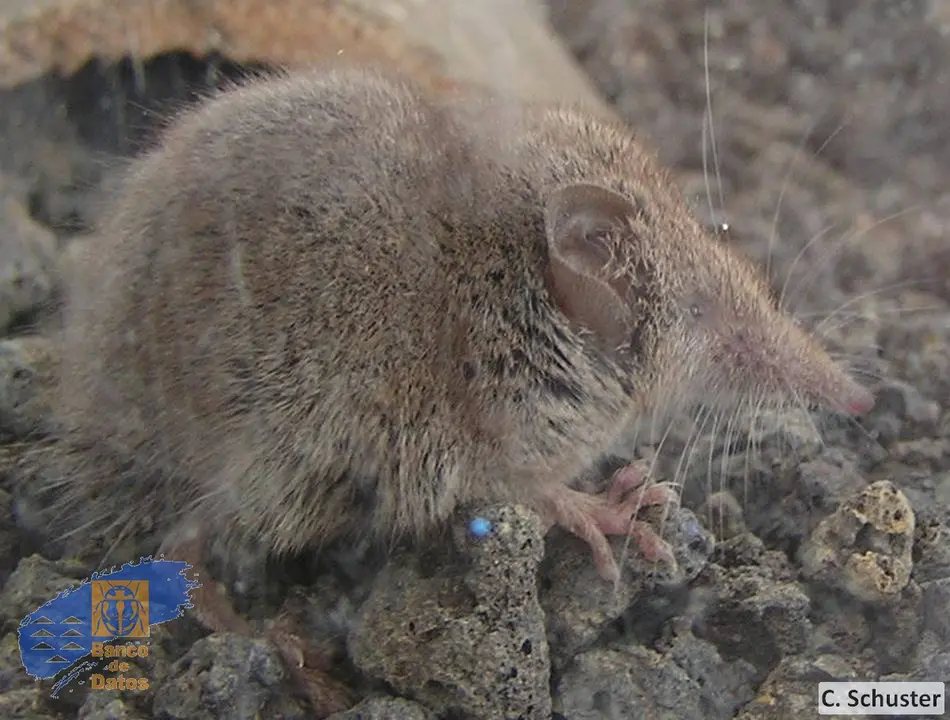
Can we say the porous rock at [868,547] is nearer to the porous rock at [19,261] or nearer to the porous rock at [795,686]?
the porous rock at [795,686]

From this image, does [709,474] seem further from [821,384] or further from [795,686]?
[795,686]

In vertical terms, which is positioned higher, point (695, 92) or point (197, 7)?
point (197, 7)

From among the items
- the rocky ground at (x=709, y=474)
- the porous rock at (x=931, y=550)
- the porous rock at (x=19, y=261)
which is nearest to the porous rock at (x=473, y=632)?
the rocky ground at (x=709, y=474)

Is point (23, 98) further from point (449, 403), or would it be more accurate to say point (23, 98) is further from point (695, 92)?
point (695, 92)

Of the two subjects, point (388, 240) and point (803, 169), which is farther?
point (803, 169)

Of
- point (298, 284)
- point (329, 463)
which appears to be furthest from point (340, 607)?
point (298, 284)

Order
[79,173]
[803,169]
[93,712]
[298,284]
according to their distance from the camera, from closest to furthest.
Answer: [93,712] → [298,284] → [79,173] → [803,169]

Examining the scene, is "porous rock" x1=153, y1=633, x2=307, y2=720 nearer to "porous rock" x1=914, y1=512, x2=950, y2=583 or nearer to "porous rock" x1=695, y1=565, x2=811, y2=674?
"porous rock" x1=695, y1=565, x2=811, y2=674
